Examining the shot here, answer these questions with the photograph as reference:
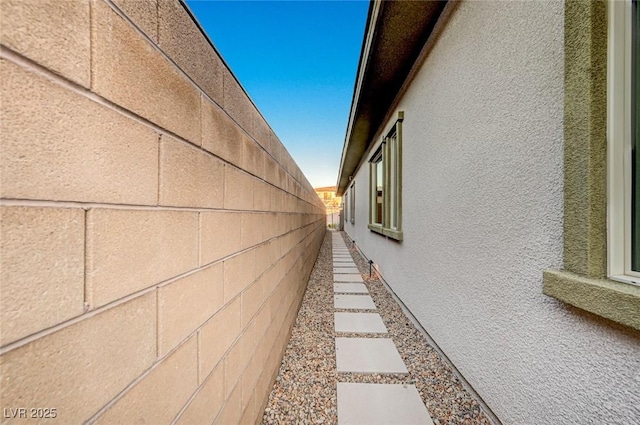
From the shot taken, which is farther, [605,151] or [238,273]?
[238,273]

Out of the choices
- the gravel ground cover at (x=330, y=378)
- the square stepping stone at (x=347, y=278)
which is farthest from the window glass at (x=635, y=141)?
the square stepping stone at (x=347, y=278)

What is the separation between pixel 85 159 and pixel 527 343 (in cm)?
176

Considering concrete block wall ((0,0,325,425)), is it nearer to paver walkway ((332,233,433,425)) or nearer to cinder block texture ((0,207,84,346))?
cinder block texture ((0,207,84,346))

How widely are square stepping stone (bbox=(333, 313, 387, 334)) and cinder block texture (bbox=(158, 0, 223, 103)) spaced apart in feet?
7.93

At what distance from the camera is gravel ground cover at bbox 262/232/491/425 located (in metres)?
1.55

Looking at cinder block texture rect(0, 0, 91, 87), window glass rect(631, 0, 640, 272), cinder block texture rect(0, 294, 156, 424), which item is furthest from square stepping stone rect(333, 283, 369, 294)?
cinder block texture rect(0, 0, 91, 87)

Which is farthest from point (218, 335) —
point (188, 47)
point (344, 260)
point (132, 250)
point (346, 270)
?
point (344, 260)

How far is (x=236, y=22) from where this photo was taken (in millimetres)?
Answer: 4344

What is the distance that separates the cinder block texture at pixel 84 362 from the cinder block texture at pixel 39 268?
0.12ft

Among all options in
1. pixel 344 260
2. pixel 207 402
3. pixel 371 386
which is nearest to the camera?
pixel 207 402

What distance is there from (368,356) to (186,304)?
185 centimetres

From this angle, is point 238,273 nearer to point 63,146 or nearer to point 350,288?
point 63,146

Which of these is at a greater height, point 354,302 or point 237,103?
point 237,103

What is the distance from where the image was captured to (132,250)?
1.92 feet
